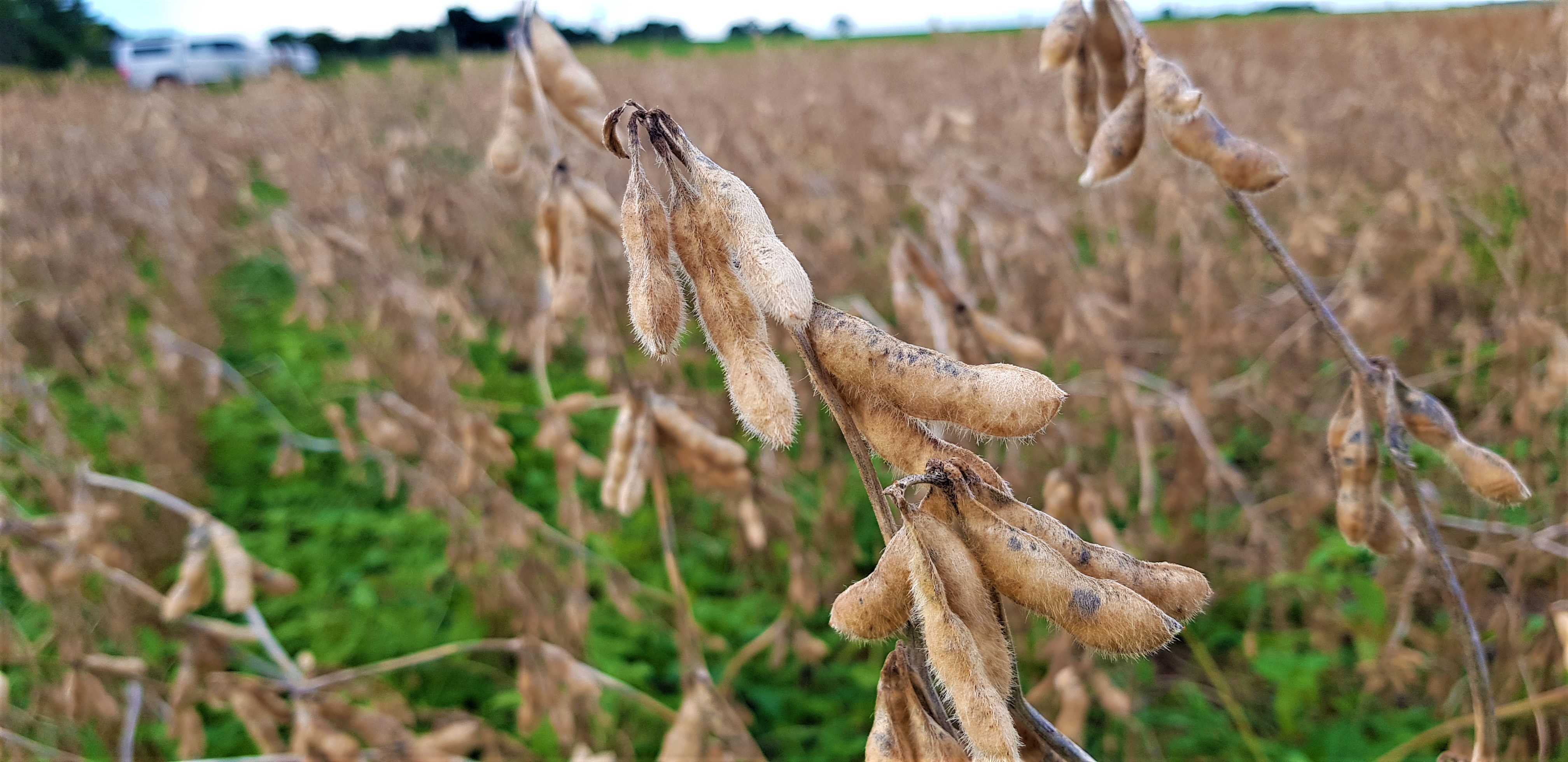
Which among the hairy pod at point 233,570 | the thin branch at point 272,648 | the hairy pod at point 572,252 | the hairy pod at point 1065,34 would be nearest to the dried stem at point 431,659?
the thin branch at point 272,648

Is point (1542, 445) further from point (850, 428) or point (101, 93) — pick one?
point (101, 93)

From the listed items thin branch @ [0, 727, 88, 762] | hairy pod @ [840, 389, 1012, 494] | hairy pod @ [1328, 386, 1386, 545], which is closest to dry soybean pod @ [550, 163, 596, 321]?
hairy pod @ [840, 389, 1012, 494]

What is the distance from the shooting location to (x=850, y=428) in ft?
1.74

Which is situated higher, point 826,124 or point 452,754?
point 826,124

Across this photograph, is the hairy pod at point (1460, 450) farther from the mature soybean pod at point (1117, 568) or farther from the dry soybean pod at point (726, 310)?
the dry soybean pod at point (726, 310)

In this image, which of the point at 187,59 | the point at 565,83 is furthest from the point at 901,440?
the point at 187,59

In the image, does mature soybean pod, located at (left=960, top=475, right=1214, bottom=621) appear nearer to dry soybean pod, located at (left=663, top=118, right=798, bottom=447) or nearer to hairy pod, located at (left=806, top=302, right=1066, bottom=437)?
hairy pod, located at (left=806, top=302, right=1066, bottom=437)

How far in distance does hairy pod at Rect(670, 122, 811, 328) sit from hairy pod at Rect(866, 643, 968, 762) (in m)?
0.25

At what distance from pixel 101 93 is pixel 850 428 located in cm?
1552

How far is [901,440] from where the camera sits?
0.57 m

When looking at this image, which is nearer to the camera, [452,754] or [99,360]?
[452,754]

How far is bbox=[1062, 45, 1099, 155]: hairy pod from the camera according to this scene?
1.01m

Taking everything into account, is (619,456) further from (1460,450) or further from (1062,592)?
(1460,450)

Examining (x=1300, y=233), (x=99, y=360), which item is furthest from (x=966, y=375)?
(x=99, y=360)
